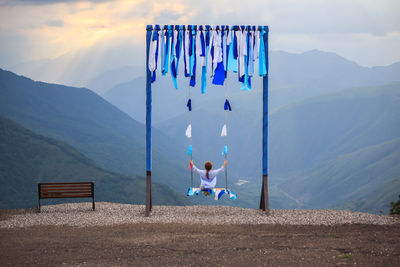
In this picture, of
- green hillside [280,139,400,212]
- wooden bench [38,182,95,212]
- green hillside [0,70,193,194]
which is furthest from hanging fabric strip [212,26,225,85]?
green hillside [280,139,400,212]

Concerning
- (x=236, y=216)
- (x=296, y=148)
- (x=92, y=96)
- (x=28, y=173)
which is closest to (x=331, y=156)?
(x=296, y=148)

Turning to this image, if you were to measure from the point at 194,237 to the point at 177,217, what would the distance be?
261 centimetres

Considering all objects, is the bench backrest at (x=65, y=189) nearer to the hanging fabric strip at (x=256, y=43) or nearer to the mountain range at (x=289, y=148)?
the hanging fabric strip at (x=256, y=43)

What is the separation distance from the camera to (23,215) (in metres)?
14.8

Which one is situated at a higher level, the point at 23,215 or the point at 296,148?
the point at 23,215

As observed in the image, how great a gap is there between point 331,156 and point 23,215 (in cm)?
16949

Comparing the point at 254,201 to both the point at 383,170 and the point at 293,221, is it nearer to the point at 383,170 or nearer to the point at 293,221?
the point at 383,170

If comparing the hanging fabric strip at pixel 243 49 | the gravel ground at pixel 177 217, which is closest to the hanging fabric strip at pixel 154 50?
the hanging fabric strip at pixel 243 49

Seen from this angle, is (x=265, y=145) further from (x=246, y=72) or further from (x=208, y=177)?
(x=246, y=72)

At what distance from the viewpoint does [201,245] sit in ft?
34.7

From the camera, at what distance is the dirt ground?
942 cm

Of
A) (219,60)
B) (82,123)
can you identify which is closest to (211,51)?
(219,60)

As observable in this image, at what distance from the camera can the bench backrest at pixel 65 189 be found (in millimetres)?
15305

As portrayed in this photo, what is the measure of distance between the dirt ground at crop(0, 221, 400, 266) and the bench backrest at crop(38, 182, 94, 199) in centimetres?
245
